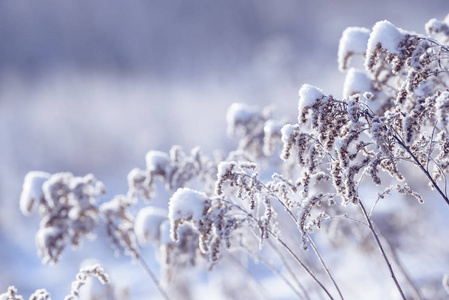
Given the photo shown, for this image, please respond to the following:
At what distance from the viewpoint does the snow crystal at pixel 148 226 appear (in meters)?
7.45

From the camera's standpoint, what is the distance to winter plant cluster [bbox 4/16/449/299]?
3348mm

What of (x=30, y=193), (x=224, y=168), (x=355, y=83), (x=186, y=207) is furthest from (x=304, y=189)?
(x=30, y=193)

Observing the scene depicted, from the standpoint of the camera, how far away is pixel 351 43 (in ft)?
17.7

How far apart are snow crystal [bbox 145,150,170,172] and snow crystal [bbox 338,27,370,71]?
3.65 m

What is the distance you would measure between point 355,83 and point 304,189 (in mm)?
2518

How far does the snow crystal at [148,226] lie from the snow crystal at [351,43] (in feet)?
15.3

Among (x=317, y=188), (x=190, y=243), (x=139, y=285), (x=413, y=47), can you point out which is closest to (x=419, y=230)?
(x=317, y=188)

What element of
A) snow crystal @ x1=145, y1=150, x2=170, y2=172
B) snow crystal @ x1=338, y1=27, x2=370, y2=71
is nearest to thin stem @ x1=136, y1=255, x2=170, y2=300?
snow crystal @ x1=145, y1=150, x2=170, y2=172

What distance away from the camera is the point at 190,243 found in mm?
6773

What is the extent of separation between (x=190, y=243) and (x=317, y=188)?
11.7 ft

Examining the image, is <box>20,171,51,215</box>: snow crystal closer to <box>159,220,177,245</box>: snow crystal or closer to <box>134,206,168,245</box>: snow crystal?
<box>134,206,168,245</box>: snow crystal

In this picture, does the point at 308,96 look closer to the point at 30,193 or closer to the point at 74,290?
the point at 74,290

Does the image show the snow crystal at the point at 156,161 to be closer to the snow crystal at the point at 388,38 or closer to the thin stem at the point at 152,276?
the thin stem at the point at 152,276

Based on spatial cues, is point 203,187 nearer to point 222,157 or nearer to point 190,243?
point 222,157
